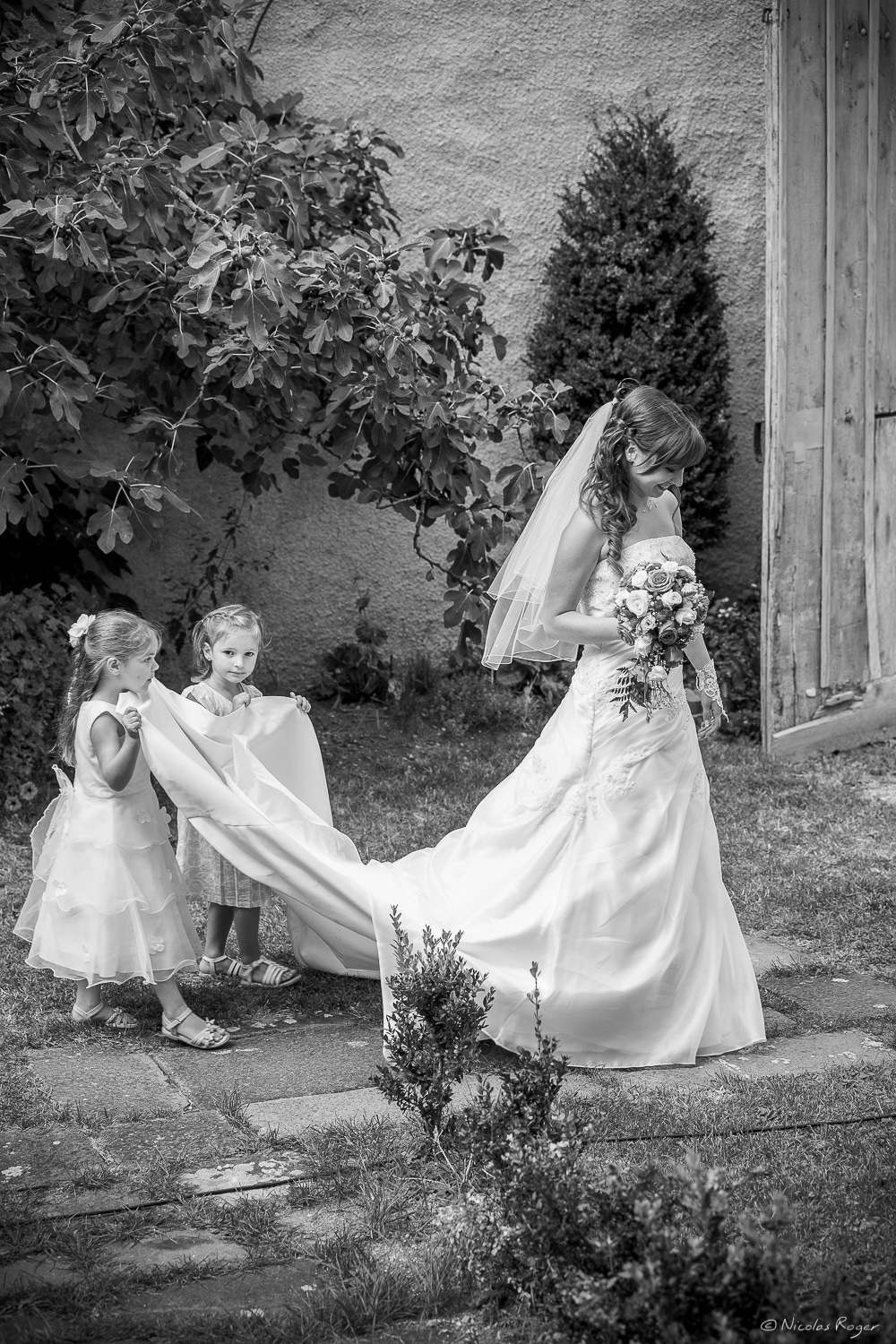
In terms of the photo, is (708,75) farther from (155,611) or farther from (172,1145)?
(172,1145)

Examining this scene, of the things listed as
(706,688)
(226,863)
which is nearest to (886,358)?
(706,688)

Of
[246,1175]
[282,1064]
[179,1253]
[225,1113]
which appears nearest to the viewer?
[179,1253]

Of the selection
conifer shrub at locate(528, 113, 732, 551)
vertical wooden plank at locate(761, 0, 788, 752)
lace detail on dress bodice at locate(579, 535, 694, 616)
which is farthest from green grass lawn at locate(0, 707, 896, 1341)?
conifer shrub at locate(528, 113, 732, 551)

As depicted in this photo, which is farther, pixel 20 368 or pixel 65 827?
pixel 20 368

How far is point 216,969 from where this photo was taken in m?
4.55

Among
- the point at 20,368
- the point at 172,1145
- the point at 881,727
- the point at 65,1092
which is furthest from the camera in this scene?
the point at 881,727

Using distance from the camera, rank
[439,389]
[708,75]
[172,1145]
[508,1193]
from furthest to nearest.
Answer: [708,75] → [439,389] → [172,1145] → [508,1193]

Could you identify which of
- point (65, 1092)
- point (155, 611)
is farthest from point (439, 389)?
point (65, 1092)

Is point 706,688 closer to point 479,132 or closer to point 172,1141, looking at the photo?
point 172,1141

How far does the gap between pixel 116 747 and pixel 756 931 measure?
8.21 feet

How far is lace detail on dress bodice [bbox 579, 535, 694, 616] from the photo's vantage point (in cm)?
413

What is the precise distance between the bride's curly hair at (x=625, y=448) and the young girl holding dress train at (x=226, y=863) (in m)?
1.19

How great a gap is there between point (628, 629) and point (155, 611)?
196 inches

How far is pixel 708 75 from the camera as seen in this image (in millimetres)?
8398
